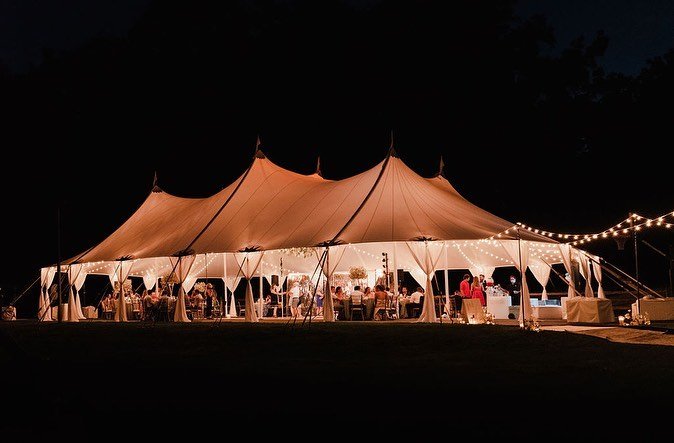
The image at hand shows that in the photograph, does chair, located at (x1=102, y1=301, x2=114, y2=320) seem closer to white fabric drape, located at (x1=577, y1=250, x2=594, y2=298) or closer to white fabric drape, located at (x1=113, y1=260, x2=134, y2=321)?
white fabric drape, located at (x1=113, y1=260, x2=134, y2=321)

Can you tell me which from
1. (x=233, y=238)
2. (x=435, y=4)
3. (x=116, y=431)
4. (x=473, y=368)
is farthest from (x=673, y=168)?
(x=116, y=431)

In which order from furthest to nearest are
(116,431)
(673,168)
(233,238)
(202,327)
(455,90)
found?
1. (455,90)
2. (673,168)
3. (233,238)
4. (202,327)
5. (116,431)

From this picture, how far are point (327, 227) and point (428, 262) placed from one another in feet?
7.42

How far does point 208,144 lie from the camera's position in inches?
1266

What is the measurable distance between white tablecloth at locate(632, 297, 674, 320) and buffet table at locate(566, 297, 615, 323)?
1.68 feet

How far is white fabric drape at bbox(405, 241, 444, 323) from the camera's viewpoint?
1562 centimetres

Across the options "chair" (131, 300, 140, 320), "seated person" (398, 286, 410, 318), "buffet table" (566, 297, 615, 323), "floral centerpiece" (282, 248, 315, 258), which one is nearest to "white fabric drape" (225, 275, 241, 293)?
"floral centerpiece" (282, 248, 315, 258)

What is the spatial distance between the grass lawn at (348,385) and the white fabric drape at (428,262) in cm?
285

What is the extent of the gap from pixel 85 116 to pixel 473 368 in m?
26.6

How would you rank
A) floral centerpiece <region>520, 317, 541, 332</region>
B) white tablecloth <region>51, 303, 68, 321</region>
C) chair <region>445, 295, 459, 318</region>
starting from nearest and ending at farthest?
floral centerpiece <region>520, 317, 541, 332</region> < chair <region>445, 295, 459, 318</region> < white tablecloth <region>51, 303, 68, 321</region>

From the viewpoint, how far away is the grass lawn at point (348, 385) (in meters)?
5.58

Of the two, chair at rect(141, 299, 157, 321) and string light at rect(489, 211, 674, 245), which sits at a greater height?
string light at rect(489, 211, 674, 245)

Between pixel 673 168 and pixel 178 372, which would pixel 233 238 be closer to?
pixel 178 372

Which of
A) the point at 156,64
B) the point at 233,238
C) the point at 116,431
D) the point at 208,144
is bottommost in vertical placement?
the point at 116,431
